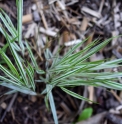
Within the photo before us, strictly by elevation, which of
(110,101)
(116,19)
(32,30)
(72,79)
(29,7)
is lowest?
(110,101)

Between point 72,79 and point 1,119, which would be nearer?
point 72,79

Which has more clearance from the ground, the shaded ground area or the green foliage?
the shaded ground area

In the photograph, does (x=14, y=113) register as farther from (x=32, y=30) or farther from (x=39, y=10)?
(x=39, y=10)

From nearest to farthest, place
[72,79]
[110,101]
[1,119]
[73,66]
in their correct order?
1. [73,66]
2. [72,79]
3. [1,119]
4. [110,101]

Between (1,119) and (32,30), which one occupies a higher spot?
(32,30)

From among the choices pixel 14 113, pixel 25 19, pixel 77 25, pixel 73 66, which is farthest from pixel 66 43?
pixel 14 113

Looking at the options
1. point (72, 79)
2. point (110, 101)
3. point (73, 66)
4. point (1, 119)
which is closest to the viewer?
point (73, 66)

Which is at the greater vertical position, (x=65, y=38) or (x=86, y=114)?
(x=65, y=38)

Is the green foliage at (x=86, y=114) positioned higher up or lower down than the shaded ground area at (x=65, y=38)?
lower down
